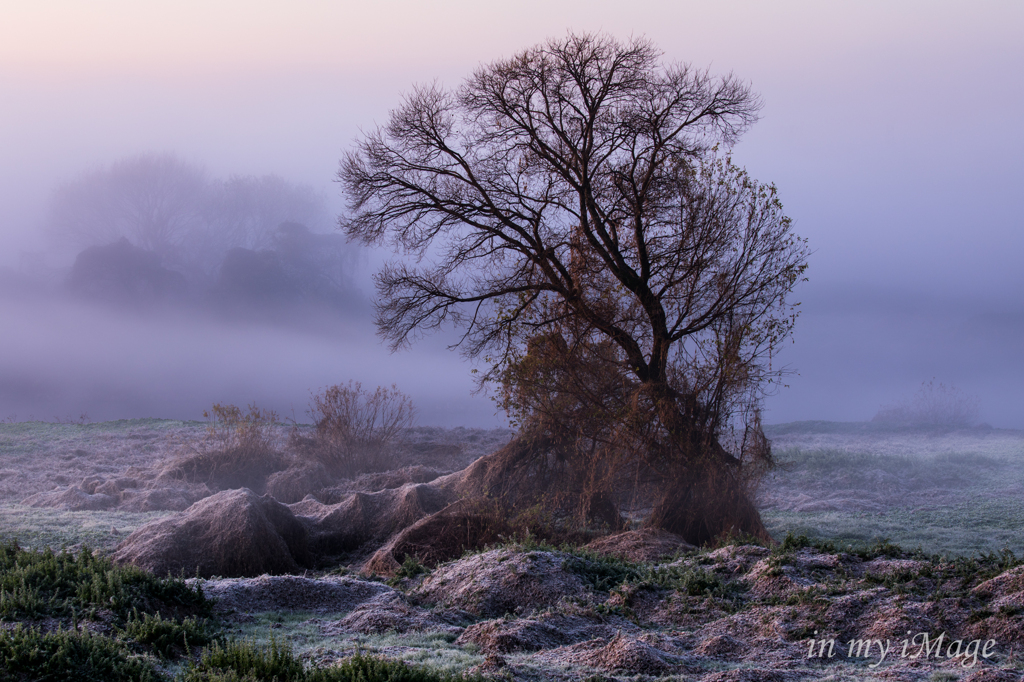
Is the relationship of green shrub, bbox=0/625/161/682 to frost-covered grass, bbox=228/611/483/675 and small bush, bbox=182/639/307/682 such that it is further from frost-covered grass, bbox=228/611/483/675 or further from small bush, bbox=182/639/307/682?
frost-covered grass, bbox=228/611/483/675

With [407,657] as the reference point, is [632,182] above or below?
above

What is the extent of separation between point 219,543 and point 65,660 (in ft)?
16.9

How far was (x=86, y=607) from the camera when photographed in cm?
583

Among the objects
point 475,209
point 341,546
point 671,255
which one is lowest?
point 341,546

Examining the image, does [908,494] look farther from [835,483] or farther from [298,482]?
[298,482]

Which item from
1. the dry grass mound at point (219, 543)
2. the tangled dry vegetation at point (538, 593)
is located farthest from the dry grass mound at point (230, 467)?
the dry grass mound at point (219, 543)

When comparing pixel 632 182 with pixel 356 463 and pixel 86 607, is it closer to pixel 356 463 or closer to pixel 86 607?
pixel 86 607

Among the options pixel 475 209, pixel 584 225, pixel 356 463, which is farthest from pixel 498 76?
pixel 356 463

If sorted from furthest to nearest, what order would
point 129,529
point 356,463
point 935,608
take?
point 356,463
point 129,529
point 935,608

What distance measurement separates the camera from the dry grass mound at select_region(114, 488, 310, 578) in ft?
30.0

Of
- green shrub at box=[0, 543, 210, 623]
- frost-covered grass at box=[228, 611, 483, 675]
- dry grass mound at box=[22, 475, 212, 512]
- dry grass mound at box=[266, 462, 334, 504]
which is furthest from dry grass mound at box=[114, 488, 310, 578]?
dry grass mound at box=[266, 462, 334, 504]

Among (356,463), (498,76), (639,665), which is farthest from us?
(356,463)

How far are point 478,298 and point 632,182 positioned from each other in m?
3.16

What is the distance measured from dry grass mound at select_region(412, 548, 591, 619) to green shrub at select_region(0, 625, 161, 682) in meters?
2.81
